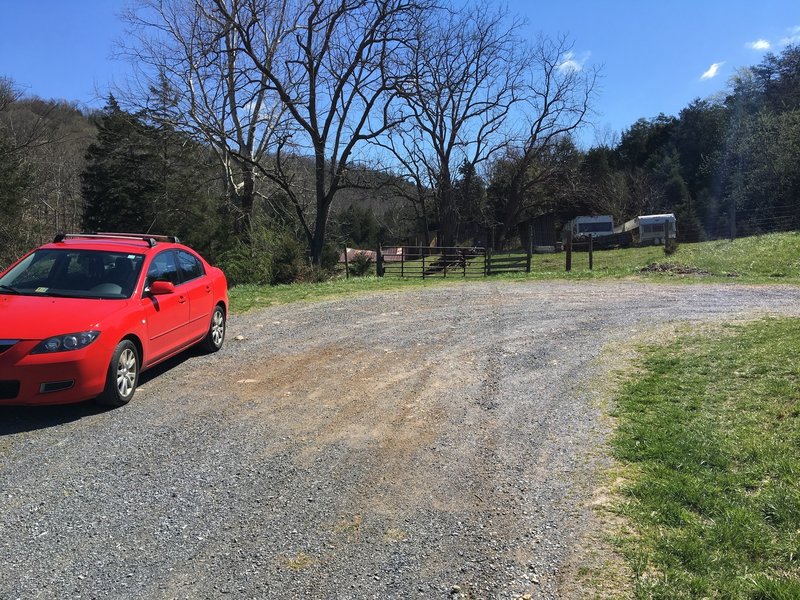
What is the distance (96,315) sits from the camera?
17.9ft

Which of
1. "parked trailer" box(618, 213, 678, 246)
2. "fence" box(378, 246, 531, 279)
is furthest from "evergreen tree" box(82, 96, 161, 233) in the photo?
"parked trailer" box(618, 213, 678, 246)

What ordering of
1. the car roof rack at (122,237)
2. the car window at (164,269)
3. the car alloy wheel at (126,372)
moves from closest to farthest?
1. the car alloy wheel at (126,372)
2. the car window at (164,269)
3. the car roof rack at (122,237)

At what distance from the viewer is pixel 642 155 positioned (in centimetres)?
7062

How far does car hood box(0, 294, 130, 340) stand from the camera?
5.06m

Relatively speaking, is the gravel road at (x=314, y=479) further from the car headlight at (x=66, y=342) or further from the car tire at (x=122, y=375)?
the car headlight at (x=66, y=342)

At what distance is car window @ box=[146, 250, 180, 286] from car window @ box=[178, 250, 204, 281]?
0.17 meters

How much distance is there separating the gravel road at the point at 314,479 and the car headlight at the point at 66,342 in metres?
0.67

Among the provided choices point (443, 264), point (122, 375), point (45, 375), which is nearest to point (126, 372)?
point (122, 375)

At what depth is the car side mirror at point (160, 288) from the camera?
634 cm

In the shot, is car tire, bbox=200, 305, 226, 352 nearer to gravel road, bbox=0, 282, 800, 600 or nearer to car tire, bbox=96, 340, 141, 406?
gravel road, bbox=0, 282, 800, 600

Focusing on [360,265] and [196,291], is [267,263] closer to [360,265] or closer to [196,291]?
[360,265]

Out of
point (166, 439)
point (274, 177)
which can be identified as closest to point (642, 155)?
point (274, 177)

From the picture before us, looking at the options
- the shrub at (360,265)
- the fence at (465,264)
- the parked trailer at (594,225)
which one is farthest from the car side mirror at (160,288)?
the parked trailer at (594,225)

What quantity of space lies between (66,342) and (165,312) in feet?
4.87
